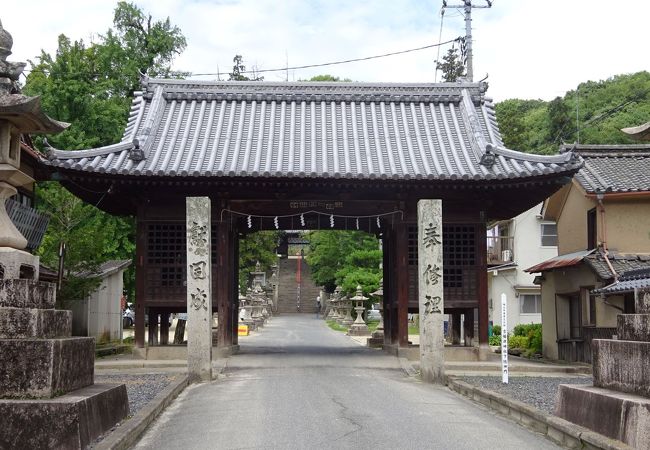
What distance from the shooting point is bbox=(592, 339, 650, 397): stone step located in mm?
7484

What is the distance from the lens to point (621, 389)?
314 inches

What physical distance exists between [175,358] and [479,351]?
7.80m

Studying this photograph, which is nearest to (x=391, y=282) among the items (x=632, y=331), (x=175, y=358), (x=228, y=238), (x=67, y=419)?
(x=228, y=238)

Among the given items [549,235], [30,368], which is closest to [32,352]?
[30,368]

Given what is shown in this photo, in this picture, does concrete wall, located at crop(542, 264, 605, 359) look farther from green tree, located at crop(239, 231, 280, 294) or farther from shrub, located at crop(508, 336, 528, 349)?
green tree, located at crop(239, 231, 280, 294)

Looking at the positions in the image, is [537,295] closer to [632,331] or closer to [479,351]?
[479,351]

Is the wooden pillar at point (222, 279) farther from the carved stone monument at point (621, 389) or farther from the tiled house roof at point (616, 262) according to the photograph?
the carved stone monument at point (621, 389)

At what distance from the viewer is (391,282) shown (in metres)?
20.6

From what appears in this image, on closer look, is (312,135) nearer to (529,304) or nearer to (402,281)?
(402,281)

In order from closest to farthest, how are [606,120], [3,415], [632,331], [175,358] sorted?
[3,415]
[632,331]
[175,358]
[606,120]

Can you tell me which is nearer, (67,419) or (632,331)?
(67,419)

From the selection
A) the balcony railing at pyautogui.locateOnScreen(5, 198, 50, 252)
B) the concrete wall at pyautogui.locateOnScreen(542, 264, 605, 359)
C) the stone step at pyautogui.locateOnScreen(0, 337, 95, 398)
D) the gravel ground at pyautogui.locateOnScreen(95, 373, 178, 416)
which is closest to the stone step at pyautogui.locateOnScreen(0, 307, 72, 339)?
the stone step at pyautogui.locateOnScreen(0, 337, 95, 398)

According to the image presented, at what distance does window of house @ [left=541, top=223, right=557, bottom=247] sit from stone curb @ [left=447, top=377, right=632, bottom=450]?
25.3m

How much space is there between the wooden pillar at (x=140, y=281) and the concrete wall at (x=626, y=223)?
12265 mm
